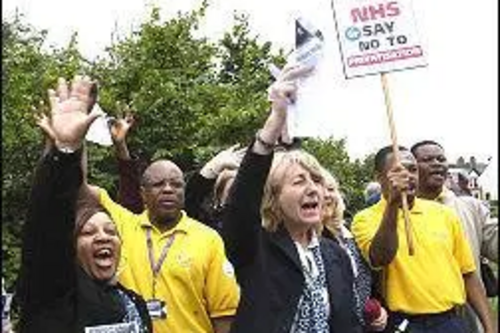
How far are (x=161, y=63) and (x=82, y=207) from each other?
1521cm

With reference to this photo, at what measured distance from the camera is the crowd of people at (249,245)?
3414 millimetres

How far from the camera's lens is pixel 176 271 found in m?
5.22

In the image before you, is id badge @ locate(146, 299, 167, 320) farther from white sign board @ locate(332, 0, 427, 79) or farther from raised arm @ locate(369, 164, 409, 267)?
white sign board @ locate(332, 0, 427, 79)

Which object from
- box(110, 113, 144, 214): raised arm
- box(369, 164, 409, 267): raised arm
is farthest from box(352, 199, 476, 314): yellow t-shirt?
box(110, 113, 144, 214): raised arm

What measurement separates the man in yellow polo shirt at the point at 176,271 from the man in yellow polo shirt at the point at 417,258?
763mm

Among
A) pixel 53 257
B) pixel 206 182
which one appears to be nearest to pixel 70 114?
pixel 53 257

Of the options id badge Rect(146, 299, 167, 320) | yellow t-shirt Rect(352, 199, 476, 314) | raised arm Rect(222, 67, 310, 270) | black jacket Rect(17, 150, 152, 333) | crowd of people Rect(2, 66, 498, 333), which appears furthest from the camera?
yellow t-shirt Rect(352, 199, 476, 314)

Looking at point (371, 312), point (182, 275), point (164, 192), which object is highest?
point (164, 192)

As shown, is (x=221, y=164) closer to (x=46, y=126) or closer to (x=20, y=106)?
(x=46, y=126)

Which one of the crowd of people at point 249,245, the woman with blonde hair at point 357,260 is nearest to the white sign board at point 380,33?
the crowd of people at point 249,245

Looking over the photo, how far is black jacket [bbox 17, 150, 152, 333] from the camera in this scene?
328cm

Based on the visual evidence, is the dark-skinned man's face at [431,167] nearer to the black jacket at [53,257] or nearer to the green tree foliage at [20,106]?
the green tree foliage at [20,106]

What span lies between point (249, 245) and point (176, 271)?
4.80 ft

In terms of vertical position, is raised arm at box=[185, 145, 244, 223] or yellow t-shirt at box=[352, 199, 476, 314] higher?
raised arm at box=[185, 145, 244, 223]
